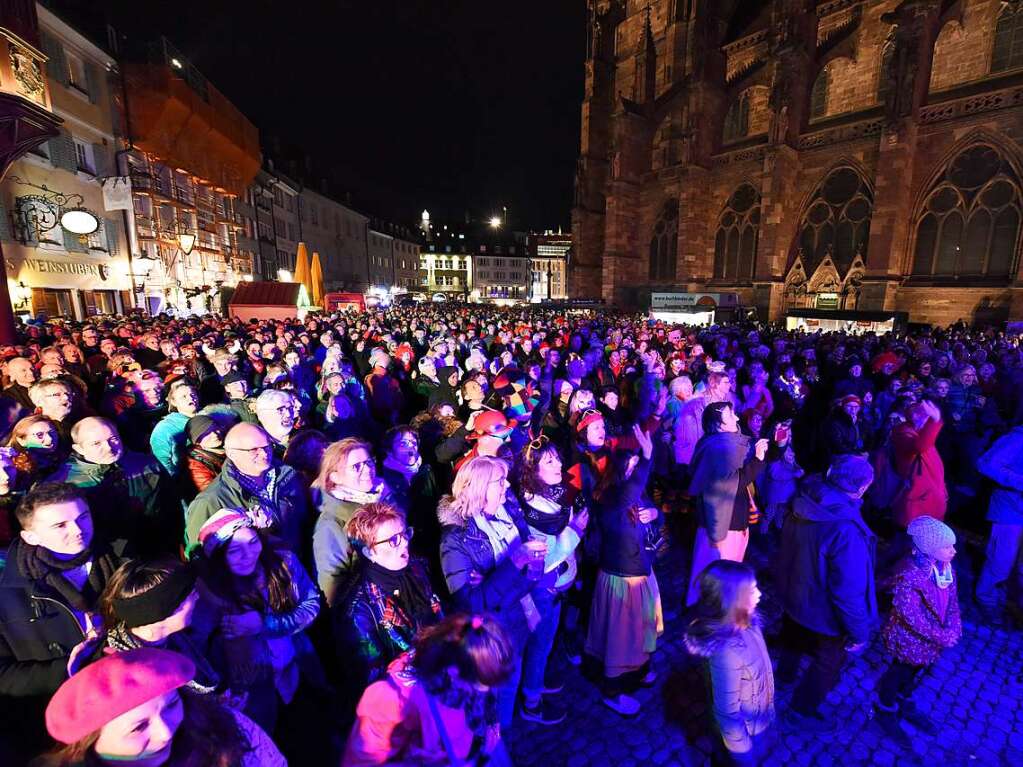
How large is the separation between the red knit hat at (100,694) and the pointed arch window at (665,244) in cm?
3483

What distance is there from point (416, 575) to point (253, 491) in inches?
53.9

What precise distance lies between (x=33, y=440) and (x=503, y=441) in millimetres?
3198

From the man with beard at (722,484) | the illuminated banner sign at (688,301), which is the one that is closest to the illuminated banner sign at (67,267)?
the man with beard at (722,484)

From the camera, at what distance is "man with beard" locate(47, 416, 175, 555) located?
9.90ft

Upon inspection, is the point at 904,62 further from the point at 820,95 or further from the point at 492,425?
Answer: the point at 492,425

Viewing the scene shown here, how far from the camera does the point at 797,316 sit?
21.9 meters

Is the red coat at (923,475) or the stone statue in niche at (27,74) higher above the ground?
the stone statue in niche at (27,74)

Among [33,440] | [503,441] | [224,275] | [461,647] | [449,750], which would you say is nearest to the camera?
[461,647]

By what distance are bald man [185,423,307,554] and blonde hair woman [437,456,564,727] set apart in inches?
38.9

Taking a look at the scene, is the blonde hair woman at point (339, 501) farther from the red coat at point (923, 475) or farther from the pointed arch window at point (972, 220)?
the pointed arch window at point (972, 220)

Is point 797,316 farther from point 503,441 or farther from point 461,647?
point 461,647

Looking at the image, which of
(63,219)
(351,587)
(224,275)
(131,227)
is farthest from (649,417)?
(224,275)

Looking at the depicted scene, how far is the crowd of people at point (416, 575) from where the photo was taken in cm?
174

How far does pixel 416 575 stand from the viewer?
2.34 meters
